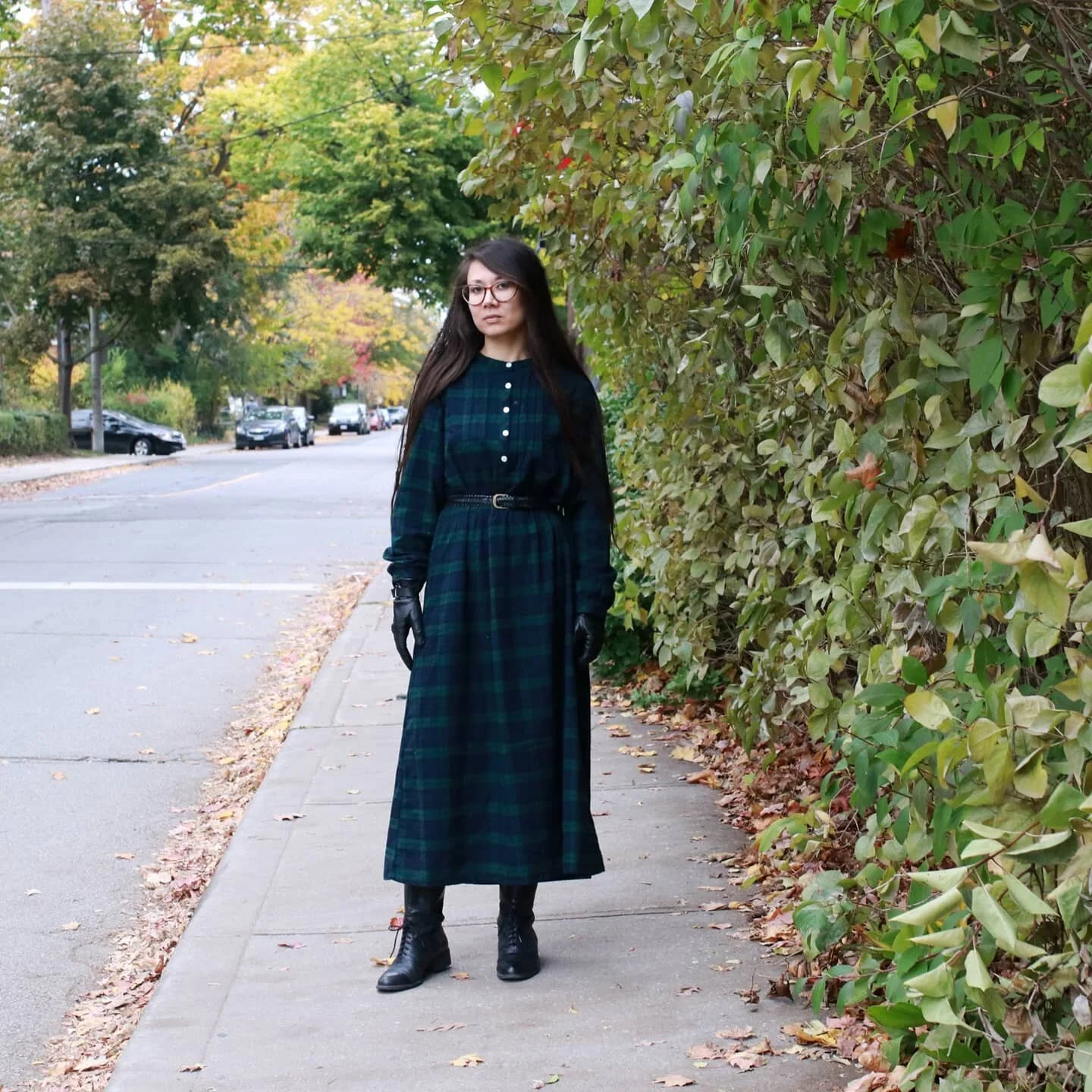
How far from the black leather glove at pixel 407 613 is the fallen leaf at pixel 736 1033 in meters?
1.26

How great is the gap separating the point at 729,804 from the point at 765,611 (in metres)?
1.27

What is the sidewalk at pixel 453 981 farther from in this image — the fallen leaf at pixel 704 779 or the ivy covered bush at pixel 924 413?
the ivy covered bush at pixel 924 413

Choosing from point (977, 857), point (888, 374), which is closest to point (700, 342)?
point (888, 374)

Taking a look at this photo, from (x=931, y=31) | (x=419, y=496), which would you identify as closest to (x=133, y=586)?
(x=419, y=496)

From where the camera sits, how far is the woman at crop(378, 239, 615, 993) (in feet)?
13.3

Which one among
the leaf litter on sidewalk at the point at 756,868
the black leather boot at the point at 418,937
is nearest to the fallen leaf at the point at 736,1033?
the leaf litter on sidewalk at the point at 756,868

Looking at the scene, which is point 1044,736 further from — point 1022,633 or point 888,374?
point 888,374

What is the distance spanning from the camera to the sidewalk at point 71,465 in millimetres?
30388

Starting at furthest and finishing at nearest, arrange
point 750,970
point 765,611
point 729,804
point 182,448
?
point 182,448 < point 729,804 < point 765,611 < point 750,970

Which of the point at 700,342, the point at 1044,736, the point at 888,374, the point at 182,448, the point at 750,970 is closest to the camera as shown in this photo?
the point at 1044,736

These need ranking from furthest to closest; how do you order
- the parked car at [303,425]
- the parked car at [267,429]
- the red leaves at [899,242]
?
1. the parked car at [303,425]
2. the parked car at [267,429]
3. the red leaves at [899,242]

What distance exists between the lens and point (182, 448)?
4659 cm

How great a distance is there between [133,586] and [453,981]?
9302 millimetres

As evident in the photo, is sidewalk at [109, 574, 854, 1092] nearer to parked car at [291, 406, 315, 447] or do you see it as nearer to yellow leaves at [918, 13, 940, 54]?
yellow leaves at [918, 13, 940, 54]
